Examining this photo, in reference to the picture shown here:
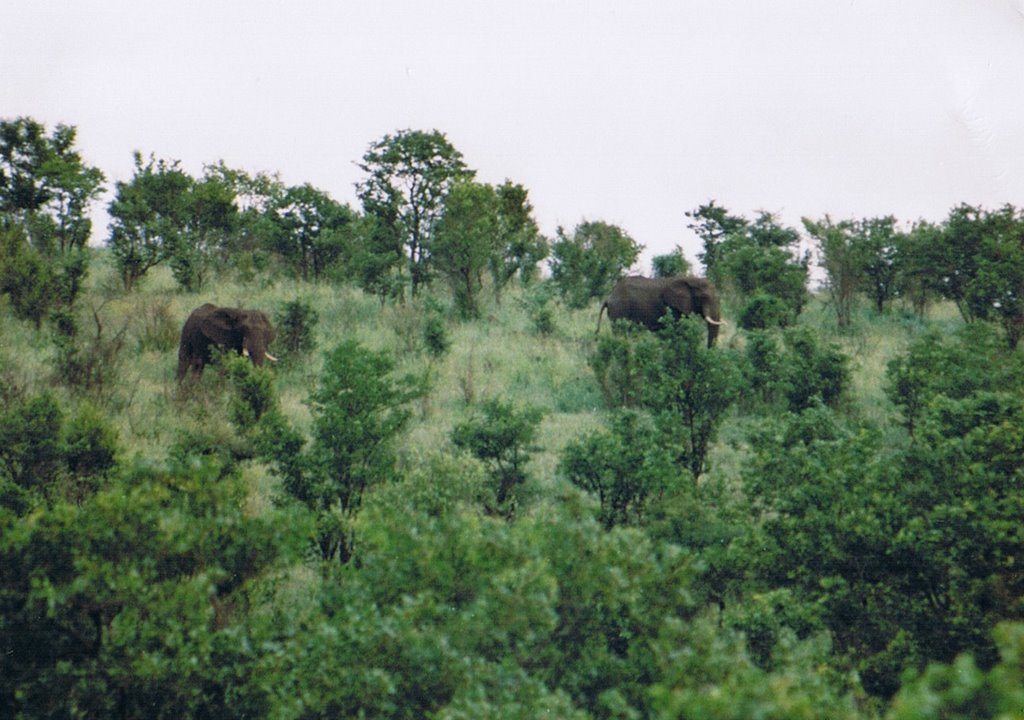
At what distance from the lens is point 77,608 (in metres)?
4.68

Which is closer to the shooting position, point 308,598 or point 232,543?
point 232,543

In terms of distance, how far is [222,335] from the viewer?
47.3 feet

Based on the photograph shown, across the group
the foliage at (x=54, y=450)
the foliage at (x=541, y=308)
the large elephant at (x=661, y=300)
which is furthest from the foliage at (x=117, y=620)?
the large elephant at (x=661, y=300)

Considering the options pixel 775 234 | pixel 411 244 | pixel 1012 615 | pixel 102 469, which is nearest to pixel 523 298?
pixel 411 244

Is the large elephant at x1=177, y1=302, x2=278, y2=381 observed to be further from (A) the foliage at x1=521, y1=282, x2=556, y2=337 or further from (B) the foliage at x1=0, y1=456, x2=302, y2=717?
(B) the foliage at x1=0, y1=456, x2=302, y2=717

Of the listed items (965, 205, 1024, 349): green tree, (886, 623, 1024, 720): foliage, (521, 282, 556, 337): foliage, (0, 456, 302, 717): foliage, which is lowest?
(0, 456, 302, 717): foliage

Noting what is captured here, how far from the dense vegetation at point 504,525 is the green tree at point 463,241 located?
2696mm

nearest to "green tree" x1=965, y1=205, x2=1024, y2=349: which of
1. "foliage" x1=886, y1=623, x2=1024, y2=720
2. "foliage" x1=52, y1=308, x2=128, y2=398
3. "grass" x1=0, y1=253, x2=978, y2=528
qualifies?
"grass" x1=0, y1=253, x2=978, y2=528

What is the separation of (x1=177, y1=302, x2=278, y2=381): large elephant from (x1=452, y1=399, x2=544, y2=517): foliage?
6.21 metres

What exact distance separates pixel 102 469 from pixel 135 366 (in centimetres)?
792

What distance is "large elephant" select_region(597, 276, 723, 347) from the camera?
19469mm

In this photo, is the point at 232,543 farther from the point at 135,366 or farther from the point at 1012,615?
the point at 135,366

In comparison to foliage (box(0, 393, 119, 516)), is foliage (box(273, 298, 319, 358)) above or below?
above

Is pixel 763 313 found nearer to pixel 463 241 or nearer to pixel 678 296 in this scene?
pixel 678 296
